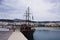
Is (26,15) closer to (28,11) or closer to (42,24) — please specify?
(28,11)

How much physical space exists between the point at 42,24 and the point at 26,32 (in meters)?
94.5

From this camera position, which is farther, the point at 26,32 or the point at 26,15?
the point at 26,15

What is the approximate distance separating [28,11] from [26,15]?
140 centimetres

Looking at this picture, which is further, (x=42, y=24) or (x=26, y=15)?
(x=42, y=24)

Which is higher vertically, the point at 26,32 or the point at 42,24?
the point at 26,32

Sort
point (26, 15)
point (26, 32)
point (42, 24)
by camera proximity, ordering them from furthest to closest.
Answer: point (42, 24), point (26, 15), point (26, 32)

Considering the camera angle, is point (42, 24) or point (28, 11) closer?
point (28, 11)

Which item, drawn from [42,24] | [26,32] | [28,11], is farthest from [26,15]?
[42,24]

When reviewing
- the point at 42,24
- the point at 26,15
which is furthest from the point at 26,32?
the point at 42,24

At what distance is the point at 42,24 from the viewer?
130875mm

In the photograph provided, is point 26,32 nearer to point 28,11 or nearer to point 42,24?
point 28,11

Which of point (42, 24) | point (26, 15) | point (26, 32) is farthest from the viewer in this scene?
point (42, 24)

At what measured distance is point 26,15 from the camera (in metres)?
56.6

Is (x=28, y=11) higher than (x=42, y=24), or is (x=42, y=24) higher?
(x=28, y=11)
